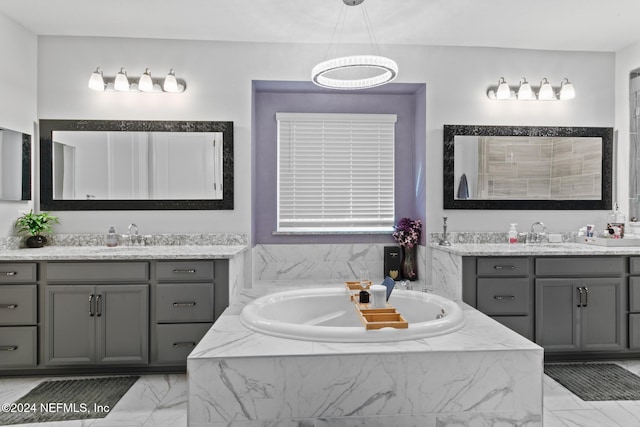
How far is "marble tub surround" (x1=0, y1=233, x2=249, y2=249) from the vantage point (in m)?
3.21

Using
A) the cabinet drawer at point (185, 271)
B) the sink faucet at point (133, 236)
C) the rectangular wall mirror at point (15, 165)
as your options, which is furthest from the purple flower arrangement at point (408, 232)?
the rectangular wall mirror at point (15, 165)

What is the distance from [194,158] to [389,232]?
1.92 metres

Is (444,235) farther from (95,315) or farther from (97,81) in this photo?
(97,81)

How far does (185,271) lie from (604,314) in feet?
10.1

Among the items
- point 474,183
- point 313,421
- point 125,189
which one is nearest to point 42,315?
point 125,189

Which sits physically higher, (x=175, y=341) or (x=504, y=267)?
(x=504, y=267)

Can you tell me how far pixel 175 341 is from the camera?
267 cm

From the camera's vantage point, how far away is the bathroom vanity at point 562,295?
9.21 ft

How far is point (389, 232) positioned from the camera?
3705 millimetres

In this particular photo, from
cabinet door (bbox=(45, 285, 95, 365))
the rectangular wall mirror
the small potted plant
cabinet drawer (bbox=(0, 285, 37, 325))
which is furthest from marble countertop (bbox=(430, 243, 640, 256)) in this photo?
the rectangular wall mirror

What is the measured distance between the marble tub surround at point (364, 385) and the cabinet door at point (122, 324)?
4.08 ft

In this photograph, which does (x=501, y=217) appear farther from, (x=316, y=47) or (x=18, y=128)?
(x=18, y=128)

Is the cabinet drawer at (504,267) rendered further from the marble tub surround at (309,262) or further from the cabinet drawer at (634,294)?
the marble tub surround at (309,262)

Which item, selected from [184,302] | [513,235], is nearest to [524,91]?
[513,235]
